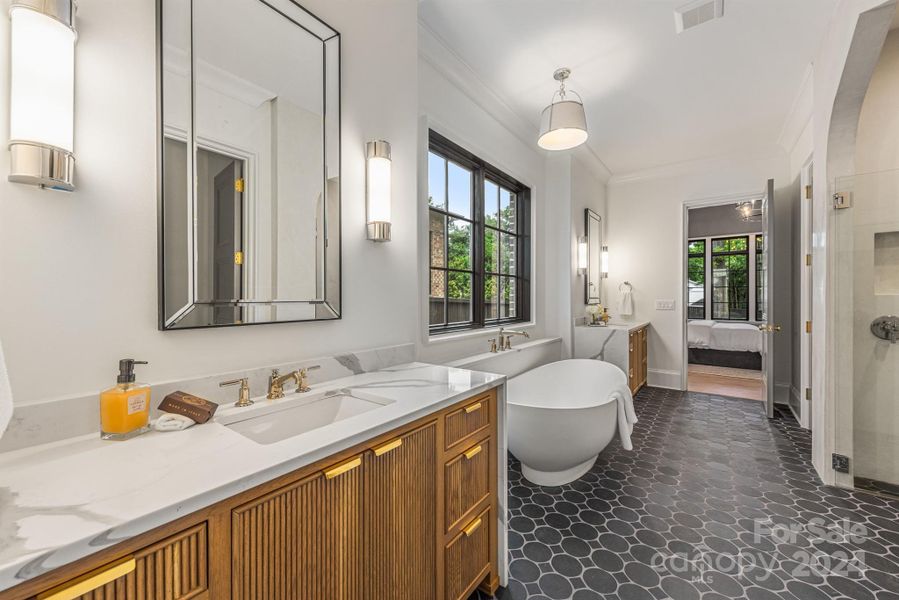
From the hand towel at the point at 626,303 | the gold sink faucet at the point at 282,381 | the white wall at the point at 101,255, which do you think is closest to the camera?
the white wall at the point at 101,255

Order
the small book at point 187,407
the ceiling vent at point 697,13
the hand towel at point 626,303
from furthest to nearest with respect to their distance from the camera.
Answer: the hand towel at point 626,303, the ceiling vent at point 697,13, the small book at point 187,407

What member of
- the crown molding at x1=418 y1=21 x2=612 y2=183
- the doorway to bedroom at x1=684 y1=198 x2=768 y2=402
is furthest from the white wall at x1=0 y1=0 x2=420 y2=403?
the doorway to bedroom at x1=684 y1=198 x2=768 y2=402

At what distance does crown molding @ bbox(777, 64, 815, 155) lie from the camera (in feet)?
9.17

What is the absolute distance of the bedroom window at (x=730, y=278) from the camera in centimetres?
700

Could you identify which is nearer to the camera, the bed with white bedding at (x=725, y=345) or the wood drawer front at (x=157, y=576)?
the wood drawer front at (x=157, y=576)

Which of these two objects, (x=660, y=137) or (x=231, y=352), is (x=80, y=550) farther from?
(x=660, y=137)

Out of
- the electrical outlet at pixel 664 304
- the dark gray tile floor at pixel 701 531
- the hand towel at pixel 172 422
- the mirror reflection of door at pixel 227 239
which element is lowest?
the dark gray tile floor at pixel 701 531

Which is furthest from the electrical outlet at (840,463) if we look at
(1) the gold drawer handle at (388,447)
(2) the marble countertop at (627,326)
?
(1) the gold drawer handle at (388,447)

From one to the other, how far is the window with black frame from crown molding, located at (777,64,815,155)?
7.08ft

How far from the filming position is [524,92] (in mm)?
2945

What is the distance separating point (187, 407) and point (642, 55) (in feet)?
10.3

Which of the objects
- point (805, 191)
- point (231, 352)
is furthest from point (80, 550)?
point (805, 191)

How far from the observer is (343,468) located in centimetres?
93

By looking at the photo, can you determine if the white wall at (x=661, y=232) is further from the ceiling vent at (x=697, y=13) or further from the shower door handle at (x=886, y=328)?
the ceiling vent at (x=697, y=13)
